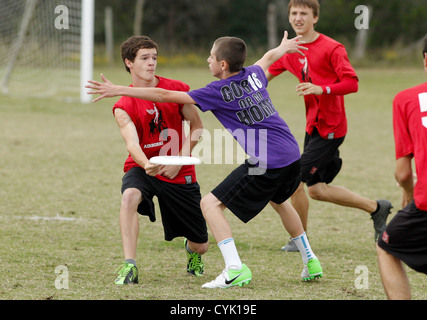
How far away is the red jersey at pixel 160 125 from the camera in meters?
4.91

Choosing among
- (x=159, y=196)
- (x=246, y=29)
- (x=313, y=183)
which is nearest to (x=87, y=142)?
(x=313, y=183)

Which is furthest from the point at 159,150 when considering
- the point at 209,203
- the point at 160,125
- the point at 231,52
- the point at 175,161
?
the point at 231,52

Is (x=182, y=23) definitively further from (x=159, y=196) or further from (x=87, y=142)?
(x=159, y=196)

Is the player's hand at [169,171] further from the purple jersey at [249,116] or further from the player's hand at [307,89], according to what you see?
the player's hand at [307,89]

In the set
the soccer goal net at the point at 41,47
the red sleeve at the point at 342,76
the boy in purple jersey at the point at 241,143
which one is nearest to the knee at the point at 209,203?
the boy in purple jersey at the point at 241,143

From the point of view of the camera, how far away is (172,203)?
4965 mm

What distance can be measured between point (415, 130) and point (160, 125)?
2.07 meters

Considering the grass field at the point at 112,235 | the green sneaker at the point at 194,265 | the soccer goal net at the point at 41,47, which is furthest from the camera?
the soccer goal net at the point at 41,47

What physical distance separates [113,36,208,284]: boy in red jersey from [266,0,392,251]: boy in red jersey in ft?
4.00

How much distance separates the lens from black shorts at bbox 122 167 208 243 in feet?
15.9

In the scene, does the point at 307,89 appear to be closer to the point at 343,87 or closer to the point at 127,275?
the point at 343,87

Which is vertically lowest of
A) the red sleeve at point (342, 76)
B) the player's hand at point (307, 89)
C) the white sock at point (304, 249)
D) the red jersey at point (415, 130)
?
the white sock at point (304, 249)

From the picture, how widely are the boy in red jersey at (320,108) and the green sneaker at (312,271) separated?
1.10 metres
